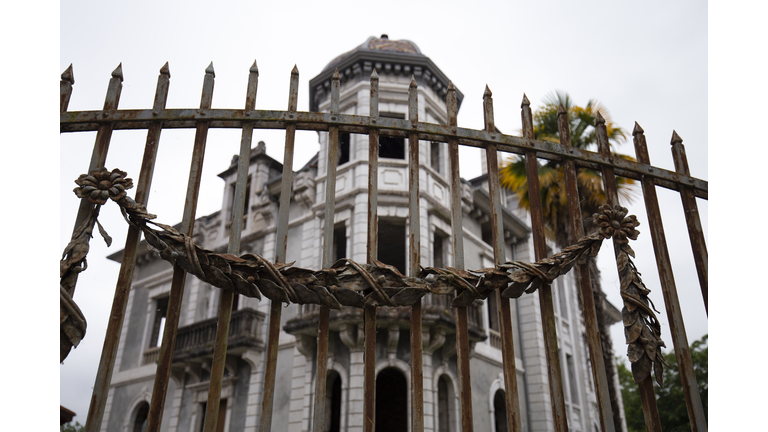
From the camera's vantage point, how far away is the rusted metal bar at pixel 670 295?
10.9 feet

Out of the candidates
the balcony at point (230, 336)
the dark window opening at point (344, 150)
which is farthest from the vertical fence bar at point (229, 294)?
the dark window opening at point (344, 150)

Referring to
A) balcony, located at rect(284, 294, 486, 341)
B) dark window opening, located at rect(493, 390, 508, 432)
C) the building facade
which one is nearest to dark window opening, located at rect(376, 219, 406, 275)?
the building facade

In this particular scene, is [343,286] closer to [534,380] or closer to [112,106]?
[112,106]

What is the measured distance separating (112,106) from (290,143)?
1192 mm

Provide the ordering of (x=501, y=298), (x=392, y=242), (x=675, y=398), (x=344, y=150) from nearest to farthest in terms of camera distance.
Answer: (x=501, y=298) → (x=392, y=242) → (x=344, y=150) → (x=675, y=398)

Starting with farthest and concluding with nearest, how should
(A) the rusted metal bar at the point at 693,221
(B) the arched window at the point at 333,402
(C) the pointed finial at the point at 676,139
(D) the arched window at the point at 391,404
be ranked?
(D) the arched window at the point at 391,404
(B) the arched window at the point at 333,402
(C) the pointed finial at the point at 676,139
(A) the rusted metal bar at the point at 693,221

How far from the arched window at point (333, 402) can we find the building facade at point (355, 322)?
30 mm

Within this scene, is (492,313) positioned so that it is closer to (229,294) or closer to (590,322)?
(590,322)

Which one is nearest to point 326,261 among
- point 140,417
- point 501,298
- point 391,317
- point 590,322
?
point 501,298

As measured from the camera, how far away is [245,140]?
3.55m

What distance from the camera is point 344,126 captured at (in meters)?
3.64

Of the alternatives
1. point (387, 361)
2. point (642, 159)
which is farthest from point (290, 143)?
point (387, 361)

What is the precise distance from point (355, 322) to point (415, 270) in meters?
8.78

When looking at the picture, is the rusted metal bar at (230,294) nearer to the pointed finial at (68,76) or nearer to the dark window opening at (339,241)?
the pointed finial at (68,76)
